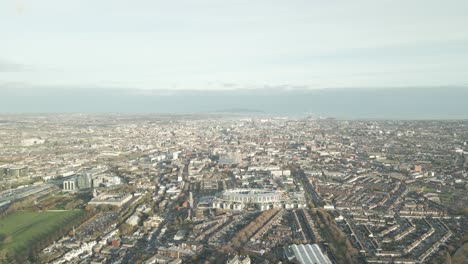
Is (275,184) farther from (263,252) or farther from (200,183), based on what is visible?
(263,252)

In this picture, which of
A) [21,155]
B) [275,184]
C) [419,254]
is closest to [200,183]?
[275,184]

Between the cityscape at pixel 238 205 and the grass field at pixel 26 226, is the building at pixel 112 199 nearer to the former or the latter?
the cityscape at pixel 238 205

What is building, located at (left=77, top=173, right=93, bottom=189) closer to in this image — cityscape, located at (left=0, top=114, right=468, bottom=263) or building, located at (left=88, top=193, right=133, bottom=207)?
cityscape, located at (left=0, top=114, right=468, bottom=263)

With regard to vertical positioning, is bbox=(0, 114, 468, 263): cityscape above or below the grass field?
above

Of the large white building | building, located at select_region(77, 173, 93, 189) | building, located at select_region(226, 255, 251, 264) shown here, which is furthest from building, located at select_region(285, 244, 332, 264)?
building, located at select_region(77, 173, 93, 189)

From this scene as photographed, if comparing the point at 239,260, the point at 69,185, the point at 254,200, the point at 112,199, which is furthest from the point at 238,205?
the point at 69,185

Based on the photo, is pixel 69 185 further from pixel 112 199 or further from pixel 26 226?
pixel 26 226

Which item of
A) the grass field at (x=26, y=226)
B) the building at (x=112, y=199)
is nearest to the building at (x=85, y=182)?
the building at (x=112, y=199)
